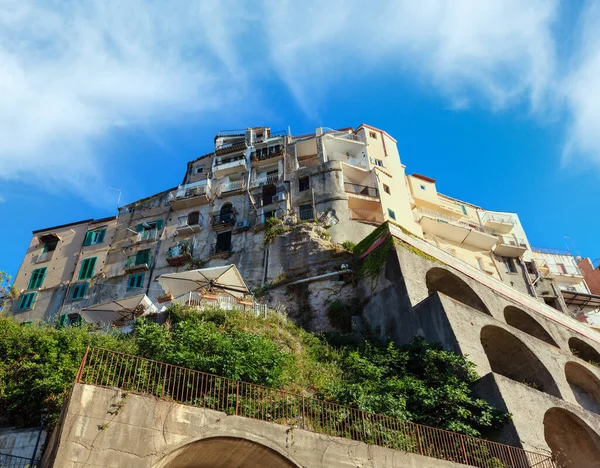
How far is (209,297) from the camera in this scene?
20.5 meters

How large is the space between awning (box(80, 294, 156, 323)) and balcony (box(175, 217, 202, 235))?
40.3ft

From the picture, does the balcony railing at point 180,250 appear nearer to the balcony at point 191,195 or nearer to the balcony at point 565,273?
the balcony at point 191,195

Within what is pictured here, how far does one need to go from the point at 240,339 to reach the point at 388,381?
4630mm

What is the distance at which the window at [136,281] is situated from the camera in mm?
31359

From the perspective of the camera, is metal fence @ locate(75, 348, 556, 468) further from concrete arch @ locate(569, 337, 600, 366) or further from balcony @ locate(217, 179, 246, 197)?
balcony @ locate(217, 179, 246, 197)

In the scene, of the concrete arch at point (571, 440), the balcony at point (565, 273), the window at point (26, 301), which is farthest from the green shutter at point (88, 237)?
the balcony at point (565, 273)

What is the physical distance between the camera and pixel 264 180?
35.3 metres

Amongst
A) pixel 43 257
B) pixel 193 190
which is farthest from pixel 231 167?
pixel 43 257

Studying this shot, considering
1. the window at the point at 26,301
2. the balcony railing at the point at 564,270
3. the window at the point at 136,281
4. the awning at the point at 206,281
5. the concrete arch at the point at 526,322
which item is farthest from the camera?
the balcony railing at the point at 564,270

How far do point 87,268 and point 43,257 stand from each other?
3.59 m

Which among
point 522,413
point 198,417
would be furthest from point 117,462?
point 522,413

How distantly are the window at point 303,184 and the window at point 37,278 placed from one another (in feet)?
54.8

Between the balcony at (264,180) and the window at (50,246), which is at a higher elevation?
the balcony at (264,180)

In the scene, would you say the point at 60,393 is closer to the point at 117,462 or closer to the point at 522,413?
the point at 117,462
